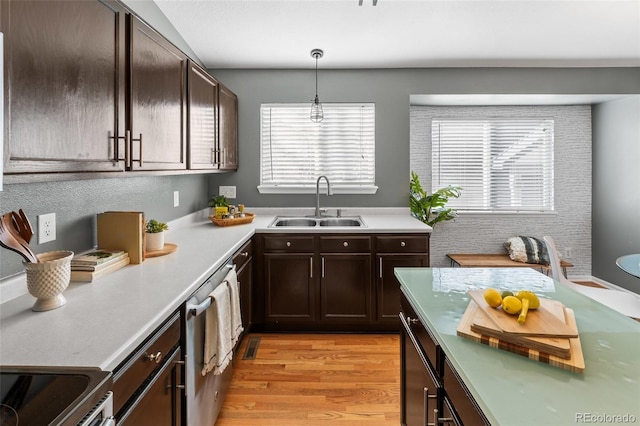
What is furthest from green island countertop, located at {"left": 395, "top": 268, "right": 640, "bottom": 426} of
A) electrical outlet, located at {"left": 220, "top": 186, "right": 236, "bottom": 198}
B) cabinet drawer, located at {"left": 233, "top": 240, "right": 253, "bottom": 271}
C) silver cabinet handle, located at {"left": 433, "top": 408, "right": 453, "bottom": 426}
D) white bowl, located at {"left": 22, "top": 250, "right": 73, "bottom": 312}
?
electrical outlet, located at {"left": 220, "top": 186, "right": 236, "bottom": 198}

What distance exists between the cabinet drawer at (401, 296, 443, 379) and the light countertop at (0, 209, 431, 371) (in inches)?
35.3

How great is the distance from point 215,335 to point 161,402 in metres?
0.46

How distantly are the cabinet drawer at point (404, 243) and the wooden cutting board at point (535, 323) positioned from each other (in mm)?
1902

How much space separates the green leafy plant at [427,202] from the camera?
12.9 ft

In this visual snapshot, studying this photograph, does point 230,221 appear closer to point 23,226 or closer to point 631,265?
point 23,226

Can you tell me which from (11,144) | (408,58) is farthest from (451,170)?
(11,144)

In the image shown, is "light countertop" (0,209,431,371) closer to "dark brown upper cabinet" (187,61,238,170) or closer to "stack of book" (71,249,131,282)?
"stack of book" (71,249,131,282)

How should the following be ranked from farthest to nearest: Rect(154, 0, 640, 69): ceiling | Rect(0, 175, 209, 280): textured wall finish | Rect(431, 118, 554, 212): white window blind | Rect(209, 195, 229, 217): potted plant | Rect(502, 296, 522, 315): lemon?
Rect(431, 118, 554, 212): white window blind < Rect(209, 195, 229, 217): potted plant < Rect(154, 0, 640, 69): ceiling < Rect(0, 175, 209, 280): textured wall finish < Rect(502, 296, 522, 315): lemon

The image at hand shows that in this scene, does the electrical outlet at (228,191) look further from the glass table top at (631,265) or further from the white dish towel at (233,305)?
the glass table top at (631,265)

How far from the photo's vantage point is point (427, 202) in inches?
155

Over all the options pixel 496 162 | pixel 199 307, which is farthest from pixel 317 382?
pixel 496 162

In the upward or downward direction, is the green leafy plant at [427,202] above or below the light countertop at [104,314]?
above

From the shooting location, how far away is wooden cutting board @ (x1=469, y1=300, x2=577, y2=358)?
87 cm

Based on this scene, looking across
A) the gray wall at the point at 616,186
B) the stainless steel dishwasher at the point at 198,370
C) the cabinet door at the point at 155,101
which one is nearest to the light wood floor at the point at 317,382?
the stainless steel dishwasher at the point at 198,370
